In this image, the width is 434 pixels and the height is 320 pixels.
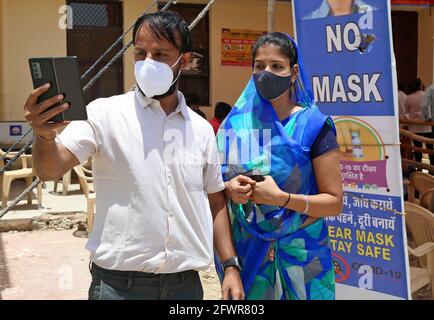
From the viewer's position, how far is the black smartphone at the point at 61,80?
1601 mm

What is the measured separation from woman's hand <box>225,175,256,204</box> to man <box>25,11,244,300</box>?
225 millimetres

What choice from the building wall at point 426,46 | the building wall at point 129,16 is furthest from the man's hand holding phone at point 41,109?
the building wall at point 426,46

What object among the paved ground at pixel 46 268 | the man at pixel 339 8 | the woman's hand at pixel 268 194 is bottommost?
the paved ground at pixel 46 268

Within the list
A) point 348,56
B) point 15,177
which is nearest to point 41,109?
point 348,56

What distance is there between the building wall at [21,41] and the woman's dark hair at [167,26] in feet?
25.7

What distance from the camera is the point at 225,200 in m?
2.17

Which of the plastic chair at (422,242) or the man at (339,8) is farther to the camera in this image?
the plastic chair at (422,242)

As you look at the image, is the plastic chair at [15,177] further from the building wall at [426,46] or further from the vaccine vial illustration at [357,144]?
the building wall at [426,46]

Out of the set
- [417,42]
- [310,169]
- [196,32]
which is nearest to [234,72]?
[196,32]

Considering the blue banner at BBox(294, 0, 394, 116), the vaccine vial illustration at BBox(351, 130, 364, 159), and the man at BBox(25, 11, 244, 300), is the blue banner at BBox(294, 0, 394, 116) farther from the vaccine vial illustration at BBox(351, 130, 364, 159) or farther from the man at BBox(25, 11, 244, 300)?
the man at BBox(25, 11, 244, 300)

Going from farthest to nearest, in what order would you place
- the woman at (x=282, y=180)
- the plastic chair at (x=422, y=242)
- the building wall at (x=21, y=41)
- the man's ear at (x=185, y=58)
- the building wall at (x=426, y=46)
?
1. the building wall at (x=426, y=46)
2. the building wall at (x=21, y=41)
3. the plastic chair at (x=422, y=242)
4. the woman at (x=282, y=180)
5. the man's ear at (x=185, y=58)

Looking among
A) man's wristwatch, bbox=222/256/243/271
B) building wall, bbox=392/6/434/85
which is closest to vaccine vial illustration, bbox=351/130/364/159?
man's wristwatch, bbox=222/256/243/271

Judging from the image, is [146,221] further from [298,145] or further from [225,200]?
[298,145]

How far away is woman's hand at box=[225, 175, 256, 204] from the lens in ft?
7.08
